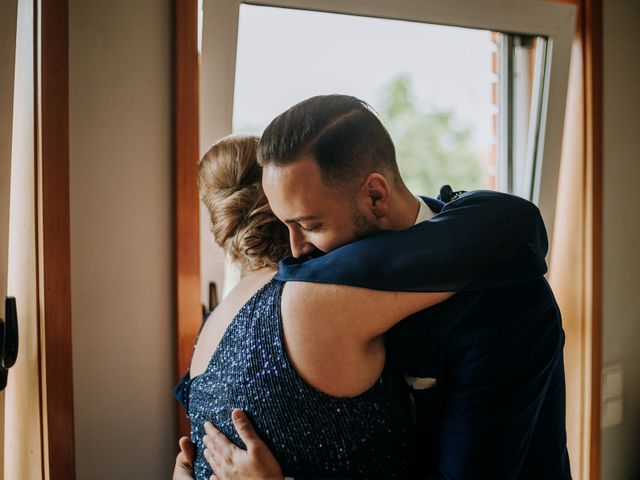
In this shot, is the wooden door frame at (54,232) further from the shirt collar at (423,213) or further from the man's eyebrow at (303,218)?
the shirt collar at (423,213)

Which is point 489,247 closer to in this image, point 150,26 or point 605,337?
point 150,26

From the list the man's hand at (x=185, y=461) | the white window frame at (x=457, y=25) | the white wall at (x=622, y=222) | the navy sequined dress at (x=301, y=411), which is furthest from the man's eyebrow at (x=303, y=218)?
the white wall at (x=622, y=222)

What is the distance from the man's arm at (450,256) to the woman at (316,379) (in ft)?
0.06

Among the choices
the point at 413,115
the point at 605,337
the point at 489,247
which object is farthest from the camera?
the point at 605,337

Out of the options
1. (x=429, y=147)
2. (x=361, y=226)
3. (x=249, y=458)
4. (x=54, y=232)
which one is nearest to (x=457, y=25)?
(x=429, y=147)

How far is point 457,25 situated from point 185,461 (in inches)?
53.8

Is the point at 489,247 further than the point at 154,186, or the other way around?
the point at 154,186

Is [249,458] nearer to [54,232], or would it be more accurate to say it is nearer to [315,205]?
[315,205]

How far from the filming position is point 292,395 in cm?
77

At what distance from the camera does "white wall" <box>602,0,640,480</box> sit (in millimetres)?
1871

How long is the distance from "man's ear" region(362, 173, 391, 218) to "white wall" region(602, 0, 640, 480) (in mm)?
1366

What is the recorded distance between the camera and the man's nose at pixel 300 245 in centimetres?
88

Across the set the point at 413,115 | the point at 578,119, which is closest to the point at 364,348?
the point at 413,115

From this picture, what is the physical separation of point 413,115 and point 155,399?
1.17 metres
